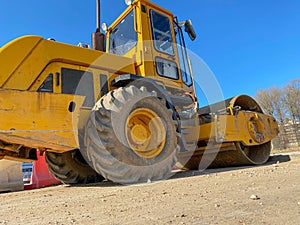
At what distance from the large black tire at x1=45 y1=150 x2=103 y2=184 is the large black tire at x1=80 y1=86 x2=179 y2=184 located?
95 cm

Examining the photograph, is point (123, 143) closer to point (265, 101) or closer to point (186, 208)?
point (186, 208)

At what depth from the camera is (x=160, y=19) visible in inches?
214

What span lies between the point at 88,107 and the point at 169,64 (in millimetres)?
2156

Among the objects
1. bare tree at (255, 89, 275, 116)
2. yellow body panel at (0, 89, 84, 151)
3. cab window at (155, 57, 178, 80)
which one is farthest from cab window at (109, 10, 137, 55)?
bare tree at (255, 89, 275, 116)

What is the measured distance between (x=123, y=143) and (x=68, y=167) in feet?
5.37

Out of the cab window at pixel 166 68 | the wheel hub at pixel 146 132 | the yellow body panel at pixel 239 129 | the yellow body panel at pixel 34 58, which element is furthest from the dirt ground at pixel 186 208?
the cab window at pixel 166 68

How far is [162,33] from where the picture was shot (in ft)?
17.7

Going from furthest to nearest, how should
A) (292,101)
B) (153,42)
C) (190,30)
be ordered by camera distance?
(292,101)
(190,30)
(153,42)

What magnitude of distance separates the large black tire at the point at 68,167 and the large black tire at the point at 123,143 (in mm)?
953

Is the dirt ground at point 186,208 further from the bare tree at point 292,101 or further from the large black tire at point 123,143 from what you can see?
the bare tree at point 292,101

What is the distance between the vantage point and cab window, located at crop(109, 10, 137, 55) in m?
5.12

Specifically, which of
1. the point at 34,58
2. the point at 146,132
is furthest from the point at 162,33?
the point at 34,58

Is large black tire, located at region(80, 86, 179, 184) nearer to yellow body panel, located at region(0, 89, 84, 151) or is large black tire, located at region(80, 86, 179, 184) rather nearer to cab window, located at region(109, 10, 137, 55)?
yellow body panel, located at region(0, 89, 84, 151)

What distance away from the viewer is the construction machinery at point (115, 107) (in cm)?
321
